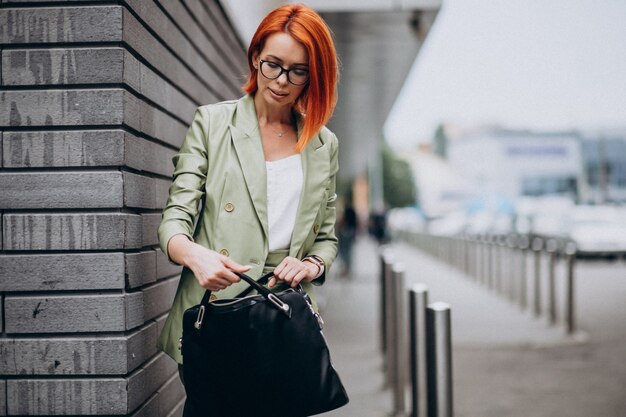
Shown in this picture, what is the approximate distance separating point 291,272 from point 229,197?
32 centimetres

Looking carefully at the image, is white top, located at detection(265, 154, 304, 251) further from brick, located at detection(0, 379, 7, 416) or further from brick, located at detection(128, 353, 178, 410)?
brick, located at detection(0, 379, 7, 416)

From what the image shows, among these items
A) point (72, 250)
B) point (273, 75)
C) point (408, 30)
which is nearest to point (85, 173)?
point (72, 250)

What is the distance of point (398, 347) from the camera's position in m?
4.94

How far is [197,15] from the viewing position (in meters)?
3.96

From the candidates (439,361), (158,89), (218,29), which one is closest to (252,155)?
(158,89)

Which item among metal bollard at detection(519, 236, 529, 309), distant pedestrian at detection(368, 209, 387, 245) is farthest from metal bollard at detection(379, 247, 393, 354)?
distant pedestrian at detection(368, 209, 387, 245)

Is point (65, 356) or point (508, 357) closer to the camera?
point (65, 356)

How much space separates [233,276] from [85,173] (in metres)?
0.94

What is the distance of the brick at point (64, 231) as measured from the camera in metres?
2.56

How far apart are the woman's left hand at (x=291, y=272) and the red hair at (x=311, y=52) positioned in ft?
1.36

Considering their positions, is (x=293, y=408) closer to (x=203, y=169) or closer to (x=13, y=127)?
(x=203, y=169)

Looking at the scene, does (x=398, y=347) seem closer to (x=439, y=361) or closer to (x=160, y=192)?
(x=439, y=361)

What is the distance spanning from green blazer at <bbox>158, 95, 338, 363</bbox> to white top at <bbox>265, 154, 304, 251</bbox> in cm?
3

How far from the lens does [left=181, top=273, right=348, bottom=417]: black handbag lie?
2.00 m
